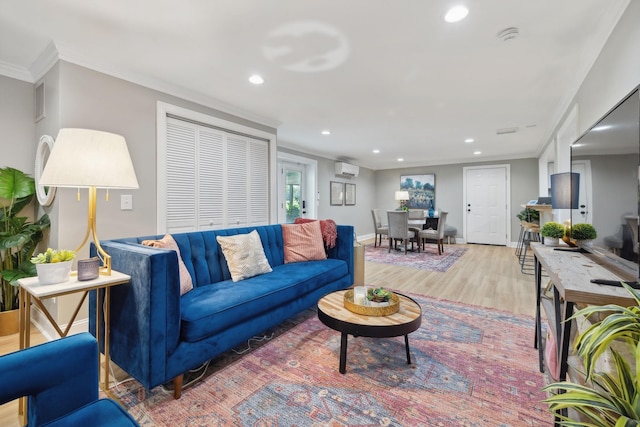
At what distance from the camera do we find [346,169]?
7.10m

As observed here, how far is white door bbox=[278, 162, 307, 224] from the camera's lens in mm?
5771

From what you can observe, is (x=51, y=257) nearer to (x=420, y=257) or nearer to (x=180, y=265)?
(x=180, y=265)

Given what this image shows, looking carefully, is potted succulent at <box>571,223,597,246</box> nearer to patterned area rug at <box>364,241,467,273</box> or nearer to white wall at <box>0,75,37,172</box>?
patterned area rug at <box>364,241,467,273</box>

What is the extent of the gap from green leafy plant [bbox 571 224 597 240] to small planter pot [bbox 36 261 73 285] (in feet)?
9.86

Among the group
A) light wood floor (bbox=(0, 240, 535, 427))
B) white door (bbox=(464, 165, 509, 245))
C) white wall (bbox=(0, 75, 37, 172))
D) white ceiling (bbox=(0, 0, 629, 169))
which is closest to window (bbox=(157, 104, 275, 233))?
white ceiling (bbox=(0, 0, 629, 169))

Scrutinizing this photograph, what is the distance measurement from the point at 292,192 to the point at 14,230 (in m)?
4.32

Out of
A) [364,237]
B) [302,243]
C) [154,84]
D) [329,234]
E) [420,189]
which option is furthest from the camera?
[364,237]

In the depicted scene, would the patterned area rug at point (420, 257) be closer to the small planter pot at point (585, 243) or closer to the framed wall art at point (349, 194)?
the framed wall art at point (349, 194)

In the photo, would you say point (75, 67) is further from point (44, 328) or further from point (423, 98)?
point (423, 98)

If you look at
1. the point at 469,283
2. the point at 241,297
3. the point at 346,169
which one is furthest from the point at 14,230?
the point at 346,169

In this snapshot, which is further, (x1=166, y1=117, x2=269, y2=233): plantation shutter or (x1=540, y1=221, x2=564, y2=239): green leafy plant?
(x1=166, y1=117, x2=269, y2=233): plantation shutter

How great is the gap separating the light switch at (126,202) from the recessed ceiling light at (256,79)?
64.3 inches

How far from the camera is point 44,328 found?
2.32 metres

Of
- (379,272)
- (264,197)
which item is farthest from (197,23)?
(379,272)
